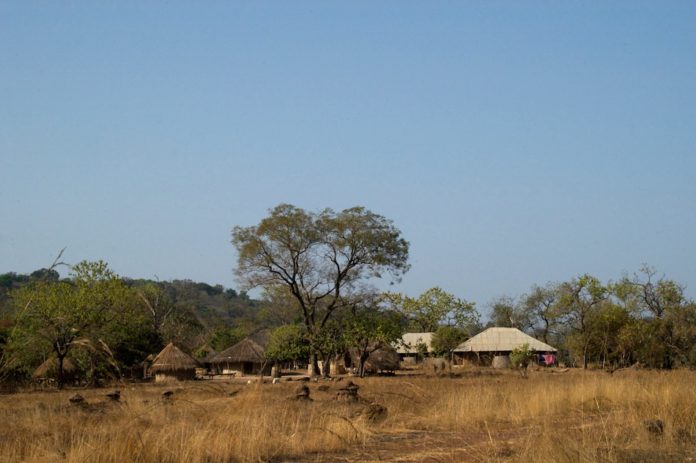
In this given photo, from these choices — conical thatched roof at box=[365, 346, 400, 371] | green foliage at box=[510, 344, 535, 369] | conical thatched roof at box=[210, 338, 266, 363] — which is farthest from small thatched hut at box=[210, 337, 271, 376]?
green foliage at box=[510, 344, 535, 369]

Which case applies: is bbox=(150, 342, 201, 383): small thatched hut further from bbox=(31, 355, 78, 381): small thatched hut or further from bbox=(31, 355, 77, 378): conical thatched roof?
bbox=(31, 355, 77, 378): conical thatched roof

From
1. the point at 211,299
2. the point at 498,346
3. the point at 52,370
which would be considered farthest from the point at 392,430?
the point at 211,299

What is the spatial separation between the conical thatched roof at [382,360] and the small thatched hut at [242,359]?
7919 mm

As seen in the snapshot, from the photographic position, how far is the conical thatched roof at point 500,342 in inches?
2419

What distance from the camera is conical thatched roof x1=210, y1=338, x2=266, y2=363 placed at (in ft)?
179

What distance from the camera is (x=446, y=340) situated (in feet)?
205

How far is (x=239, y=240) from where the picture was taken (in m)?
46.0

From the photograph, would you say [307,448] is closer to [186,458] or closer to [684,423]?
[186,458]

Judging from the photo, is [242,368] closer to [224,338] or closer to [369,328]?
[224,338]

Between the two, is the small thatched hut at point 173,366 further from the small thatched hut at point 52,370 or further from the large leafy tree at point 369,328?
the large leafy tree at point 369,328

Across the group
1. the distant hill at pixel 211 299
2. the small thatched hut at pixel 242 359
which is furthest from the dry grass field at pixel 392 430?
the distant hill at pixel 211 299

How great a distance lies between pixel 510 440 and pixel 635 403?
14.2ft

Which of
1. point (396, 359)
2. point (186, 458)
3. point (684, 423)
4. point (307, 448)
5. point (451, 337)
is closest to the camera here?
point (186, 458)

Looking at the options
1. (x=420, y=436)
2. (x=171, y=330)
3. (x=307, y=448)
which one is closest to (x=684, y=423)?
(x=420, y=436)
